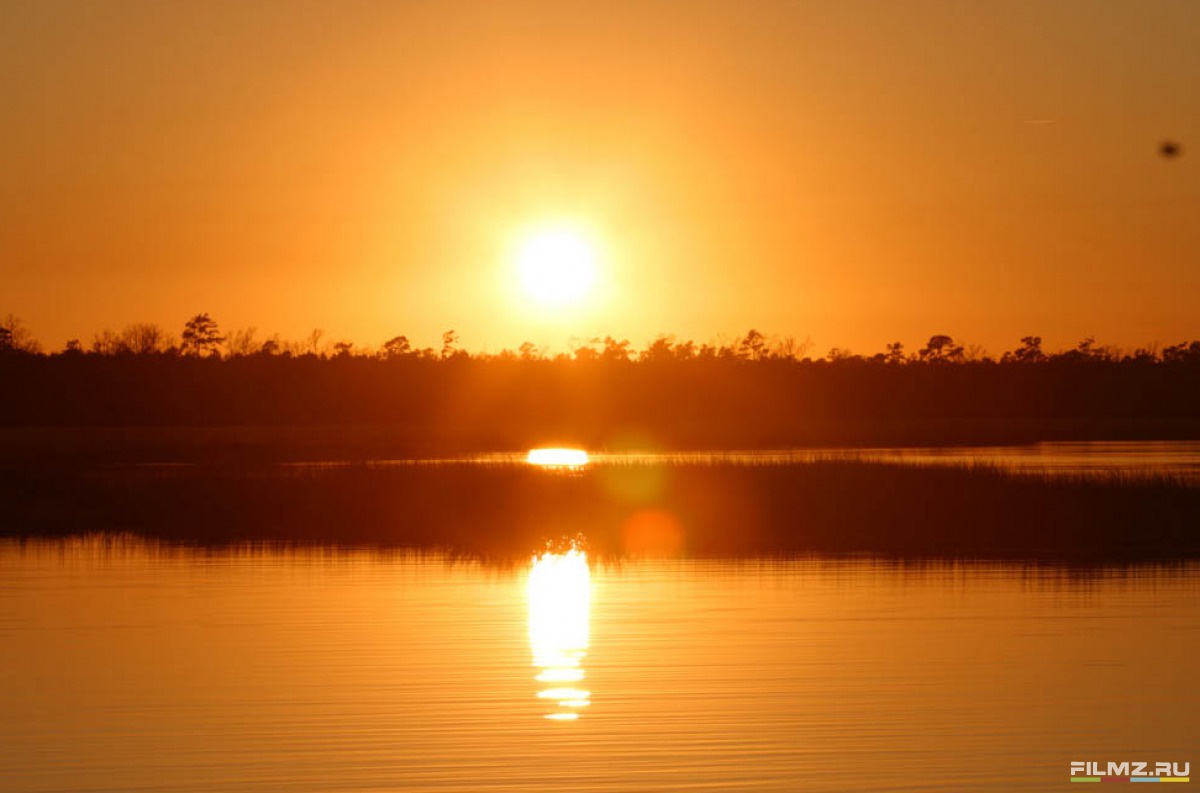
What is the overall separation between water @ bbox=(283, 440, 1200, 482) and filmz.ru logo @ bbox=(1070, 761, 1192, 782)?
2455 cm

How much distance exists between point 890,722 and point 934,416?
91.9 meters

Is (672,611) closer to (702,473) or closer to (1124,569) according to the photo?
(1124,569)

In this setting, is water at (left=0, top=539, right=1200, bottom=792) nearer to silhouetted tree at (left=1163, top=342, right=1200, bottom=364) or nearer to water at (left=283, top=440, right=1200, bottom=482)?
water at (left=283, top=440, right=1200, bottom=482)

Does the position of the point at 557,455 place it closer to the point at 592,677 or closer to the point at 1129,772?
the point at 592,677

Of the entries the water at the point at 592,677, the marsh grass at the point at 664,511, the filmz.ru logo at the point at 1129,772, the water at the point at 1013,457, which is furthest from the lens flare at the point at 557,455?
the filmz.ru logo at the point at 1129,772

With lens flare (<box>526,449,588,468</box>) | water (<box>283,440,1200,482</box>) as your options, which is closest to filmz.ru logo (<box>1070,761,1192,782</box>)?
water (<box>283,440,1200,482</box>)

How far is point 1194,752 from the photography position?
13398 mm

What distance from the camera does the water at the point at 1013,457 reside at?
4225 cm

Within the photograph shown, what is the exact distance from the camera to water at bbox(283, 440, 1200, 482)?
4225 cm

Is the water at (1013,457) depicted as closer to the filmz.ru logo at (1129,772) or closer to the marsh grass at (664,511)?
the marsh grass at (664,511)

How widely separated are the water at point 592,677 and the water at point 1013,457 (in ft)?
55.4

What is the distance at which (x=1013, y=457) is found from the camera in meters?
52.9

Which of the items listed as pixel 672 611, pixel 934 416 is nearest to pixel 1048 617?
pixel 672 611

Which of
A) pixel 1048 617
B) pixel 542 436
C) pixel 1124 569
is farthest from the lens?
pixel 542 436
